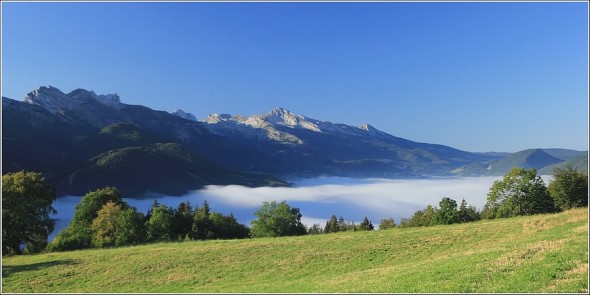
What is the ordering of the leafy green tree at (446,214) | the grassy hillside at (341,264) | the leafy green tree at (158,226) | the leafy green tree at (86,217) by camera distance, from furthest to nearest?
the leafy green tree at (446,214)
the leafy green tree at (86,217)
the leafy green tree at (158,226)
the grassy hillside at (341,264)

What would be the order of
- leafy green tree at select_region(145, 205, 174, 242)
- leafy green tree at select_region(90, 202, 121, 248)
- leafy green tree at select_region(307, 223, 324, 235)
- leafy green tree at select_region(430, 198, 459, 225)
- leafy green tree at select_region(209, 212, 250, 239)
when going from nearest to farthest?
leafy green tree at select_region(90, 202, 121, 248), leafy green tree at select_region(145, 205, 174, 242), leafy green tree at select_region(430, 198, 459, 225), leafy green tree at select_region(209, 212, 250, 239), leafy green tree at select_region(307, 223, 324, 235)

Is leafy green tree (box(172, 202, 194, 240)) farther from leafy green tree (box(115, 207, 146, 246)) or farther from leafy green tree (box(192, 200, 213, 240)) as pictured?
leafy green tree (box(115, 207, 146, 246))

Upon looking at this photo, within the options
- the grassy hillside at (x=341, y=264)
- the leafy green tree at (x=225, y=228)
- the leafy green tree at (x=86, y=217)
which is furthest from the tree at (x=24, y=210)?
the leafy green tree at (x=225, y=228)

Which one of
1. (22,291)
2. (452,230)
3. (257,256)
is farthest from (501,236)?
(22,291)

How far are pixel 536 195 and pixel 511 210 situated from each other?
6505mm

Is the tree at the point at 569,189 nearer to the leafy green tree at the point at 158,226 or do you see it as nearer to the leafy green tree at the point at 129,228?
the leafy green tree at the point at 158,226

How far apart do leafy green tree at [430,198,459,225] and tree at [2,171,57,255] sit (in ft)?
269

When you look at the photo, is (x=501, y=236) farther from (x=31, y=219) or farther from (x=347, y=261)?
(x=31, y=219)

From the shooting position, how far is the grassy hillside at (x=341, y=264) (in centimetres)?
2006

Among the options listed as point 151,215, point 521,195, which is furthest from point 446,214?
point 151,215

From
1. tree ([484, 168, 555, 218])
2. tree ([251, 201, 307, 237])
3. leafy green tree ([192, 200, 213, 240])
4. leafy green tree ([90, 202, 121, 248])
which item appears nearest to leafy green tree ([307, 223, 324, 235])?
tree ([251, 201, 307, 237])

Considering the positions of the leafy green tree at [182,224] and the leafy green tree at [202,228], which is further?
the leafy green tree at [202,228]

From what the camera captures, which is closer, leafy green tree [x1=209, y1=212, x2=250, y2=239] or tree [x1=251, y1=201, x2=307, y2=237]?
leafy green tree [x1=209, y1=212, x2=250, y2=239]

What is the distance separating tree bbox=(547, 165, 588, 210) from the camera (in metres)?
86.6
